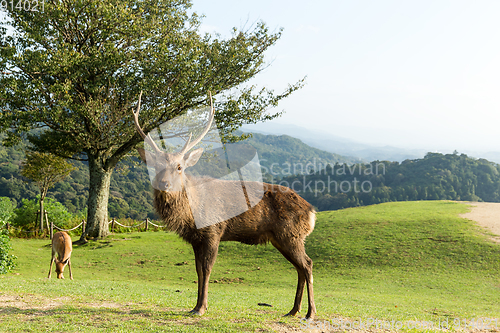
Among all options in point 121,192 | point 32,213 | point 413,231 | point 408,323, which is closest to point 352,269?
point 413,231

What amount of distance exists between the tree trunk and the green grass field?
869mm

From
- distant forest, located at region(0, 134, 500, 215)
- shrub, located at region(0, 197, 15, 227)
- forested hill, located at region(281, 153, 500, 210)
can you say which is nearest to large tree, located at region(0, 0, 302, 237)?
shrub, located at region(0, 197, 15, 227)

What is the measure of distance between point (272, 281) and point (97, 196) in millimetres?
9513

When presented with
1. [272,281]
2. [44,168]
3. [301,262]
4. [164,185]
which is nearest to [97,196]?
[44,168]

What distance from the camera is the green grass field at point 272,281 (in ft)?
17.0

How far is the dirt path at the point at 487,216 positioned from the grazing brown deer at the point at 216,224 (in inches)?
585

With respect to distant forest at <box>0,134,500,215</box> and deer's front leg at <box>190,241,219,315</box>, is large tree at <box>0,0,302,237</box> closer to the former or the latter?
deer's front leg at <box>190,241,219,315</box>

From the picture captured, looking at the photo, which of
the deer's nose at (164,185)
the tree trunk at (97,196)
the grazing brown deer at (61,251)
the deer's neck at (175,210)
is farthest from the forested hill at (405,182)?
the deer's nose at (164,185)

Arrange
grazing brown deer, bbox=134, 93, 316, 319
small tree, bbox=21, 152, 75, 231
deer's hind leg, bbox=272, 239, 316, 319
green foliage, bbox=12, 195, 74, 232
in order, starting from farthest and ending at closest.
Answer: small tree, bbox=21, 152, 75, 231, green foliage, bbox=12, 195, 74, 232, deer's hind leg, bbox=272, 239, 316, 319, grazing brown deer, bbox=134, 93, 316, 319

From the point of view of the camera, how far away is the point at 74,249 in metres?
15.8

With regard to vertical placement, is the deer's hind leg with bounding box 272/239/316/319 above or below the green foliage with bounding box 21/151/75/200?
below

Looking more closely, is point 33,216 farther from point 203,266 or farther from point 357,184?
point 357,184

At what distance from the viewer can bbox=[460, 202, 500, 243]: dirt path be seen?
17.8 m

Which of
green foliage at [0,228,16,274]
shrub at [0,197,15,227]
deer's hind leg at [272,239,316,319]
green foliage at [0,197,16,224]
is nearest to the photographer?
deer's hind leg at [272,239,316,319]
